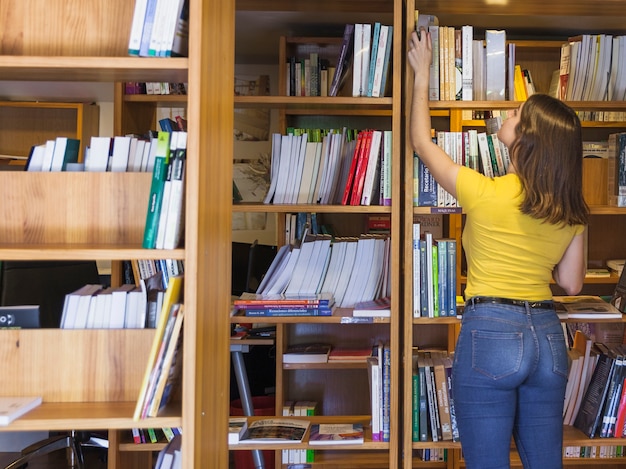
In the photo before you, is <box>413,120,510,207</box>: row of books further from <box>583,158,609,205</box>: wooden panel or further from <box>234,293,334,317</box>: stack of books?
<box>234,293,334,317</box>: stack of books

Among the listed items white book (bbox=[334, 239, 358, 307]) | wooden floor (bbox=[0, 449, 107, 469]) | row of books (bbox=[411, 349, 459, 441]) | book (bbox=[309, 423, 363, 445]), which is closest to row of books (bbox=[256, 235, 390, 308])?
white book (bbox=[334, 239, 358, 307])

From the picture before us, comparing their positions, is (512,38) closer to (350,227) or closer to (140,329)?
(350,227)

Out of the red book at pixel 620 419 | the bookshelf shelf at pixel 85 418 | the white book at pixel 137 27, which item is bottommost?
the red book at pixel 620 419

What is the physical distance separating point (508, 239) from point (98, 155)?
3.55 ft

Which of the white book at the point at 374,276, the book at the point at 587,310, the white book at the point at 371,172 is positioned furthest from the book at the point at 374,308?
the book at the point at 587,310

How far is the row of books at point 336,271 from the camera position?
245 centimetres

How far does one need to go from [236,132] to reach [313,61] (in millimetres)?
1412

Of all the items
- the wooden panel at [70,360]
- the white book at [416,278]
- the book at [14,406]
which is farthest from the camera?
the white book at [416,278]

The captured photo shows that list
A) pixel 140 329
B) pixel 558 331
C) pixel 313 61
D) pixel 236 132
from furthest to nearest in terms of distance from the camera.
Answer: pixel 236 132, pixel 313 61, pixel 558 331, pixel 140 329

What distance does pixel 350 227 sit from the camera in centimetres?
371

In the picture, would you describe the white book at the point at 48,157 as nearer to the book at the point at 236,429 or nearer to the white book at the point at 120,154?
the white book at the point at 120,154

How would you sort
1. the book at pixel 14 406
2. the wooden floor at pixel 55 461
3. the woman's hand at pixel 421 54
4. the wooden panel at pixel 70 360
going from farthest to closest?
the wooden floor at pixel 55 461, the woman's hand at pixel 421 54, the wooden panel at pixel 70 360, the book at pixel 14 406

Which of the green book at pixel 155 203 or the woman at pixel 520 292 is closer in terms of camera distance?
the green book at pixel 155 203

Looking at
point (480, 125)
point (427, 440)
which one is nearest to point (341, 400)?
point (427, 440)
